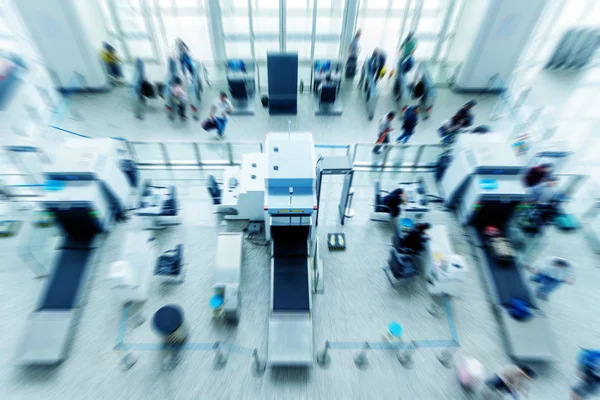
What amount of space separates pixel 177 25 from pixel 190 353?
10.2 m

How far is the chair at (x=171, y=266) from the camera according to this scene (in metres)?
7.09

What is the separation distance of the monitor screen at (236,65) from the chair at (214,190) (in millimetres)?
4279

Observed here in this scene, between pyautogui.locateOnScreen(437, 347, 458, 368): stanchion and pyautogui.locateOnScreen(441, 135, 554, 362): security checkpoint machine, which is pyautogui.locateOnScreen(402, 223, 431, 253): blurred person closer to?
pyautogui.locateOnScreen(441, 135, 554, 362): security checkpoint machine

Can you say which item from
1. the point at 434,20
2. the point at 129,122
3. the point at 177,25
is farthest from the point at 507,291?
the point at 177,25

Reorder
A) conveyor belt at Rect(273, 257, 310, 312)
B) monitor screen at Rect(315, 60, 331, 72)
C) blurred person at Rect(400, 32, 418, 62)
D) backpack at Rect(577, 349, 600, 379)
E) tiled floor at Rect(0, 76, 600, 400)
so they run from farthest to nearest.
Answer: monitor screen at Rect(315, 60, 331, 72)
blurred person at Rect(400, 32, 418, 62)
conveyor belt at Rect(273, 257, 310, 312)
tiled floor at Rect(0, 76, 600, 400)
backpack at Rect(577, 349, 600, 379)

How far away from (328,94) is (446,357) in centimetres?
759

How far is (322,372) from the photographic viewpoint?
6.14m

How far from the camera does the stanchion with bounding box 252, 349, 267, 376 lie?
238 inches

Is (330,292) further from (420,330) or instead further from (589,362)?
(589,362)

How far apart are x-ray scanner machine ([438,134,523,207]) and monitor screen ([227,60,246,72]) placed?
6.46 m

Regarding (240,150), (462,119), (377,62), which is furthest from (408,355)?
(377,62)

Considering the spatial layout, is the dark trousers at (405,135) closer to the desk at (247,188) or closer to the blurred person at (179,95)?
the desk at (247,188)

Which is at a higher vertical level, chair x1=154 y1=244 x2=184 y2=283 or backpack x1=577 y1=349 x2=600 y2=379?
chair x1=154 y1=244 x2=184 y2=283

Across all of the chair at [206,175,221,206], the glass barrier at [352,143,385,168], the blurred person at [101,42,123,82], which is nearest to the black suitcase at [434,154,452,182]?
the glass barrier at [352,143,385,168]
